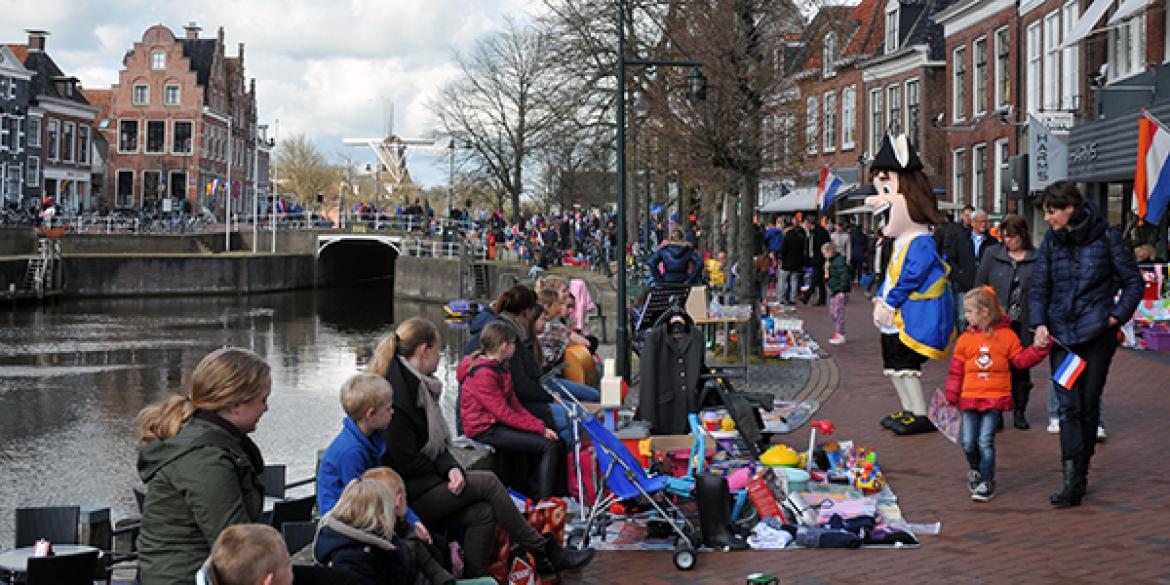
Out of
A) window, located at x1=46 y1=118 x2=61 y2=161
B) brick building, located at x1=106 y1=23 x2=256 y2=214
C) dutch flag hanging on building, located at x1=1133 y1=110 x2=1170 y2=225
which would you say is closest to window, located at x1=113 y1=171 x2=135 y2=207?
brick building, located at x1=106 y1=23 x2=256 y2=214

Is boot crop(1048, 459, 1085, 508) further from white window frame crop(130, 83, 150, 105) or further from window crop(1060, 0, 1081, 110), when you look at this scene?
white window frame crop(130, 83, 150, 105)

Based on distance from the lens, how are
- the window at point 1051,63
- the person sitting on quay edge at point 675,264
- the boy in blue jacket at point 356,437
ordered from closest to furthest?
the boy in blue jacket at point 356,437 → the person sitting on quay edge at point 675,264 → the window at point 1051,63

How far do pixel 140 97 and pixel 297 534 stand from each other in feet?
234

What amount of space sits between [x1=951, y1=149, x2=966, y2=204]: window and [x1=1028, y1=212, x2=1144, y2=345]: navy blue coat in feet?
80.1

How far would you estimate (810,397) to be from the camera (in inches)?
482

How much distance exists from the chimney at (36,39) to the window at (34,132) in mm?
4526

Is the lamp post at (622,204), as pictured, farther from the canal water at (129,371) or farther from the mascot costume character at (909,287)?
the canal water at (129,371)

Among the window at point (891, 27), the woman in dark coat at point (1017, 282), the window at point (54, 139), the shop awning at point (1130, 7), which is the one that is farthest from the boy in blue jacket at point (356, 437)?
the window at point (54, 139)

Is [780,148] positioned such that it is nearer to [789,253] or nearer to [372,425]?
[789,253]

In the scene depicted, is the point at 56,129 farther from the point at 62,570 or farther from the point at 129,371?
the point at 62,570

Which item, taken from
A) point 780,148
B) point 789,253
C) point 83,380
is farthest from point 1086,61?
point 83,380

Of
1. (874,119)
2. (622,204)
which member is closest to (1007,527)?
(622,204)

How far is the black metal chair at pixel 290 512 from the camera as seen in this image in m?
6.10

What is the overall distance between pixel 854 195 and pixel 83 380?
68.6ft
